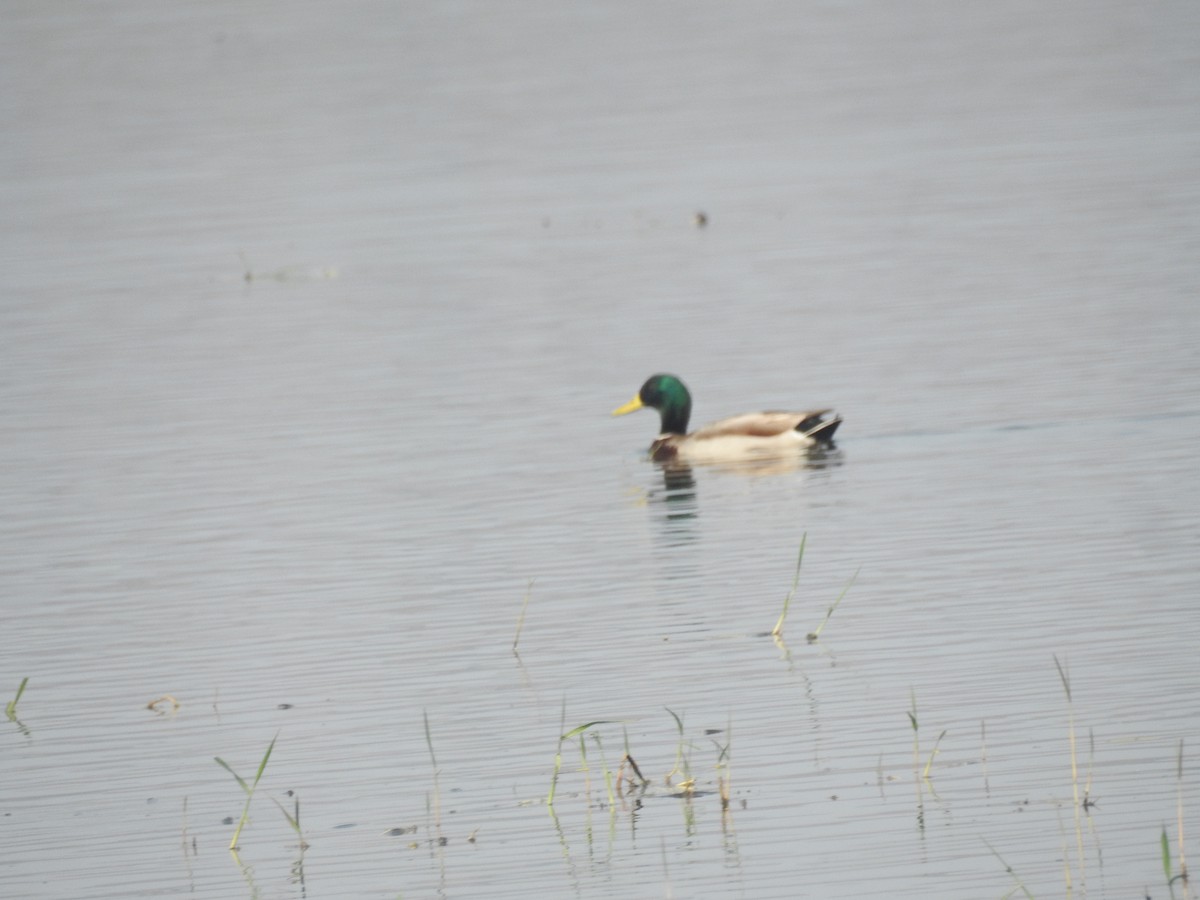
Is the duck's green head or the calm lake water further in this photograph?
the duck's green head

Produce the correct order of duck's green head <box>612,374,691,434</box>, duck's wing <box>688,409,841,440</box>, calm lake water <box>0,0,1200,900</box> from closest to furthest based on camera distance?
1. calm lake water <box>0,0,1200,900</box>
2. duck's wing <box>688,409,841,440</box>
3. duck's green head <box>612,374,691,434</box>

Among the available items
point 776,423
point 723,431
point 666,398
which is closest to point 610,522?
point 776,423

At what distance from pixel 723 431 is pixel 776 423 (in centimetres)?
63

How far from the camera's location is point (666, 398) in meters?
18.0

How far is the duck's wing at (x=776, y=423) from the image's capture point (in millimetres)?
16469

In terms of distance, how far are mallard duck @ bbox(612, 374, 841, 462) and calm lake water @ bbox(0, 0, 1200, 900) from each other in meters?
0.31

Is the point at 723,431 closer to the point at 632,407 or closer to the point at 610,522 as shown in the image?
the point at 632,407

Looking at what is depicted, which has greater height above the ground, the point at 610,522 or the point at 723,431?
the point at 723,431

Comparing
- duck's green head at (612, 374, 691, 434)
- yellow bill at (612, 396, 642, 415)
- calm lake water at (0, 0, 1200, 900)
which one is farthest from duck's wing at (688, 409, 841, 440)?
yellow bill at (612, 396, 642, 415)

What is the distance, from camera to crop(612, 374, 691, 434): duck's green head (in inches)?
710

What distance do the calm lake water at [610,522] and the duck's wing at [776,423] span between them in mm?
334

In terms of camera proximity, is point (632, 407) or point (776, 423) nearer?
point (776, 423)

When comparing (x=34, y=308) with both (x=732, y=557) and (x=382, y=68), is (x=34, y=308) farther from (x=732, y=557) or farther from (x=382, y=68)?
(x=382, y=68)

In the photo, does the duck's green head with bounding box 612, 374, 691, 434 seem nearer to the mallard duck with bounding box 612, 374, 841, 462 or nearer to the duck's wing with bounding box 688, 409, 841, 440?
the mallard duck with bounding box 612, 374, 841, 462
